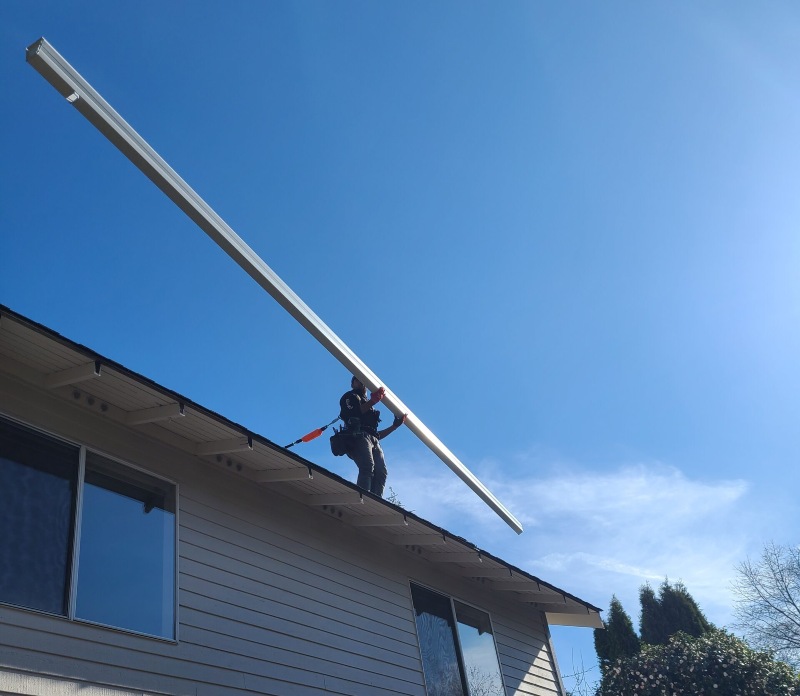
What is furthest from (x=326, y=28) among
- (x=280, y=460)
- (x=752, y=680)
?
(x=752, y=680)

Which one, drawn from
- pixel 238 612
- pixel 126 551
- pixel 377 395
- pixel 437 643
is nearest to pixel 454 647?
pixel 437 643

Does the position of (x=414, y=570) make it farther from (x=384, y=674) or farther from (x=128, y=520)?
(x=128, y=520)

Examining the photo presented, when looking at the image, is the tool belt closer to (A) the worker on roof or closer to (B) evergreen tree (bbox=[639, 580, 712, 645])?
(A) the worker on roof

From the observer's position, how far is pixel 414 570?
880cm

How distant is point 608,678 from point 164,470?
485 inches

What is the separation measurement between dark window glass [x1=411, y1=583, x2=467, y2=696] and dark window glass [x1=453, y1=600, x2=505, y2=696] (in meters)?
0.15

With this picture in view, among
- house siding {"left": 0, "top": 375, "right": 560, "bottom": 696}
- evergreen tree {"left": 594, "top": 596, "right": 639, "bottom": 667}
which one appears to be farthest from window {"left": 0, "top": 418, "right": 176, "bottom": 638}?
evergreen tree {"left": 594, "top": 596, "right": 639, "bottom": 667}

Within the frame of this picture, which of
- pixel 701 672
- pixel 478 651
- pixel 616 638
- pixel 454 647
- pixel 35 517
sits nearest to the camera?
pixel 35 517

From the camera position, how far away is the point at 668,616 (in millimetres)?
19031

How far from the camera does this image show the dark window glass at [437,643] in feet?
27.1

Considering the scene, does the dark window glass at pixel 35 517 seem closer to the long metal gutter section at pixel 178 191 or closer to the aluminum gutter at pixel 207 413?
the aluminum gutter at pixel 207 413

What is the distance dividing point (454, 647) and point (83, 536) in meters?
4.76

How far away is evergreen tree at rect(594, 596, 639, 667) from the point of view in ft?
Result: 59.8

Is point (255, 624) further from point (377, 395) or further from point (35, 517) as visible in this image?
point (377, 395)
